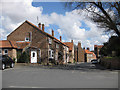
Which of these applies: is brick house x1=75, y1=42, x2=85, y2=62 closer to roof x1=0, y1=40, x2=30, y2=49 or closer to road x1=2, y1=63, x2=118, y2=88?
roof x1=0, y1=40, x2=30, y2=49

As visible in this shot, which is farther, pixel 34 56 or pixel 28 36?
pixel 28 36

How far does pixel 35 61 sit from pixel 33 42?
13.7 feet

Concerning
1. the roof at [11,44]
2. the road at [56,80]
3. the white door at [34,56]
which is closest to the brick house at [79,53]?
the white door at [34,56]

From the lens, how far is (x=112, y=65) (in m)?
24.0

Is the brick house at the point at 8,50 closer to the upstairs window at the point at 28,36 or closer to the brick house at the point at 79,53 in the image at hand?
the upstairs window at the point at 28,36

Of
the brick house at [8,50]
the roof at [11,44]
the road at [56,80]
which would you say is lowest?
the road at [56,80]

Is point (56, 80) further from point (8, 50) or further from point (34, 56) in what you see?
point (34, 56)

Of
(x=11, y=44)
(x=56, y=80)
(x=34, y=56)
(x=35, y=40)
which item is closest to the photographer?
(x=56, y=80)

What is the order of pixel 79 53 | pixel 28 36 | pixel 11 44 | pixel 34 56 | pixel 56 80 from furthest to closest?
pixel 79 53, pixel 28 36, pixel 34 56, pixel 11 44, pixel 56 80

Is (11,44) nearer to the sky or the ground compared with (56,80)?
nearer to the sky

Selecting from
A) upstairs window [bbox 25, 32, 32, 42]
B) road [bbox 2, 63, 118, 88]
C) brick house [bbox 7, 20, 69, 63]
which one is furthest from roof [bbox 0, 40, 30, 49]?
road [bbox 2, 63, 118, 88]

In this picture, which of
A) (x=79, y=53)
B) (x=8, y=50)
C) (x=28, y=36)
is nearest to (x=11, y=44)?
(x=8, y=50)

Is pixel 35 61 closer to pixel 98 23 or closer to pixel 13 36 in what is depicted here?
pixel 13 36

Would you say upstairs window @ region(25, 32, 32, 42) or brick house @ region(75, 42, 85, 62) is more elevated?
upstairs window @ region(25, 32, 32, 42)
